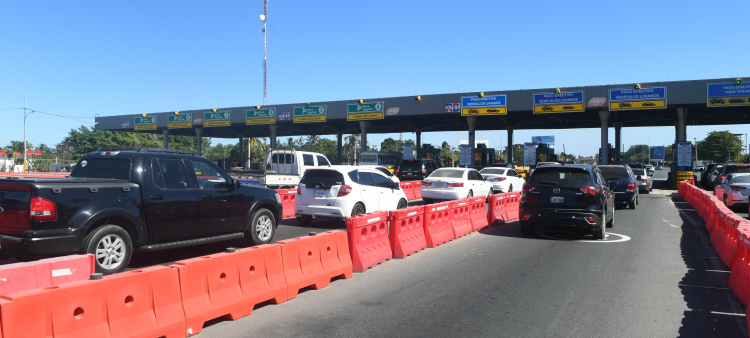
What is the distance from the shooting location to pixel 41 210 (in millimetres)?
6316

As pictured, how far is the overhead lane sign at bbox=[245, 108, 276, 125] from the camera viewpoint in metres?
43.6

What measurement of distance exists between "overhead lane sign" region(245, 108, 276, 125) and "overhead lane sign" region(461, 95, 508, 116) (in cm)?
1644

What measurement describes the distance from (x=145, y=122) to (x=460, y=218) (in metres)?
43.6

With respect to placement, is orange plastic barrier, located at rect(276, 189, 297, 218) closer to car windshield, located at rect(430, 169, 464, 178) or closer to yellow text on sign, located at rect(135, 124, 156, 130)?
car windshield, located at rect(430, 169, 464, 178)

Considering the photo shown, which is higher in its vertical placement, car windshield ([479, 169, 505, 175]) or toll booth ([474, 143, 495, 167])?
toll booth ([474, 143, 495, 167])

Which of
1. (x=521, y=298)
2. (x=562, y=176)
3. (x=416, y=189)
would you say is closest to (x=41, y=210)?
(x=521, y=298)

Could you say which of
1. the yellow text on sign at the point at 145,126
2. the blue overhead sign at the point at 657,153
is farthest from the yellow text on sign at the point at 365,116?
the blue overhead sign at the point at 657,153

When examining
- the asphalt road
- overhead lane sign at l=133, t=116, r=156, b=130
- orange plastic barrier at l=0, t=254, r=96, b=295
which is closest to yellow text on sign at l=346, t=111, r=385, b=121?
overhead lane sign at l=133, t=116, r=156, b=130

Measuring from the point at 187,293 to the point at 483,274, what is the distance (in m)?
4.58

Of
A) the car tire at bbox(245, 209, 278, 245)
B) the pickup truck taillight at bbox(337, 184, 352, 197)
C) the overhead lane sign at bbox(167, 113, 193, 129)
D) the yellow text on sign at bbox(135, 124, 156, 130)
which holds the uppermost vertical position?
the overhead lane sign at bbox(167, 113, 193, 129)

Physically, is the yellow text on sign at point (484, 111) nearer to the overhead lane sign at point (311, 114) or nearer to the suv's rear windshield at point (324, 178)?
the overhead lane sign at point (311, 114)

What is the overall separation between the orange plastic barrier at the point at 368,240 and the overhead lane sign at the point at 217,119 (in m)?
38.7

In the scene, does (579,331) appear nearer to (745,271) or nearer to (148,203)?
(745,271)

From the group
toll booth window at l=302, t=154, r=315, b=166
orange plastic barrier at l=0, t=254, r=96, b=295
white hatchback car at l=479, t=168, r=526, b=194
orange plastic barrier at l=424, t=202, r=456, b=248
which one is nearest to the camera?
orange plastic barrier at l=0, t=254, r=96, b=295
